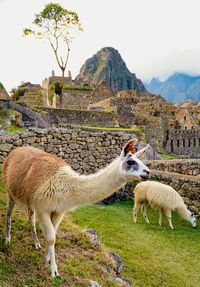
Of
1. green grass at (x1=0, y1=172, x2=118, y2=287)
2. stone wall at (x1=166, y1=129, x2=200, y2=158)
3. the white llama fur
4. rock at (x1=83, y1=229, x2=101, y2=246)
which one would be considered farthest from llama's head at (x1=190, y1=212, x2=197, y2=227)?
stone wall at (x1=166, y1=129, x2=200, y2=158)

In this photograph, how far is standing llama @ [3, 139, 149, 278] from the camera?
5.36 metres

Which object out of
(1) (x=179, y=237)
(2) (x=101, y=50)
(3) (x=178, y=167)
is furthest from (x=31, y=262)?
(2) (x=101, y=50)

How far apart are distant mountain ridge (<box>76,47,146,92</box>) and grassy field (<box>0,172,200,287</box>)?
300ft

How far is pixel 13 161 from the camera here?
637 cm

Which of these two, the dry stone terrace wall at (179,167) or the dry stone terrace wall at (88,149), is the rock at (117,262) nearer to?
the dry stone terrace wall at (88,149)

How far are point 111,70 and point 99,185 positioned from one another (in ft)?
338

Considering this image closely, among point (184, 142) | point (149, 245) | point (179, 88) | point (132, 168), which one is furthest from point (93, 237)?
point (179, 88)

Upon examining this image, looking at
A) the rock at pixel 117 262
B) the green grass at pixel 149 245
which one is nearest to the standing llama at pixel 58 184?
the rock at pixel 117 262

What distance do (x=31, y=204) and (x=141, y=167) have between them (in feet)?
5.11

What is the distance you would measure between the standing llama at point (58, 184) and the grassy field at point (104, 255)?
1.00 ft

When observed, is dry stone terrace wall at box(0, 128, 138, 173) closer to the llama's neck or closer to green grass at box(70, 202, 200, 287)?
green grass at box(70, 202, 200, 287)

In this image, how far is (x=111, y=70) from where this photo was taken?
351 ft

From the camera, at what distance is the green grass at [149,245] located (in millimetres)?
6801

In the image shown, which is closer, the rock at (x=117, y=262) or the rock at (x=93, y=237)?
the rock at (x=117, y=262)
